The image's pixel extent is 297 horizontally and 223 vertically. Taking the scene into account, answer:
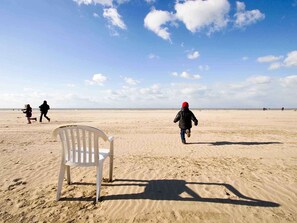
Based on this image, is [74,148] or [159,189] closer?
[74,148]

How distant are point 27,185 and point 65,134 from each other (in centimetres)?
222

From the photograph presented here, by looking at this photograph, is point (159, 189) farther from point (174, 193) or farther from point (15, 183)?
point (15, 183)

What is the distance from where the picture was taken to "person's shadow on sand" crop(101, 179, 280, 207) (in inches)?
166

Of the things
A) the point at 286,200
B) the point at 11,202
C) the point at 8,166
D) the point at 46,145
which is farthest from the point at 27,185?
the point at 286,200

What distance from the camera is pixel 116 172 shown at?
5.97 metres

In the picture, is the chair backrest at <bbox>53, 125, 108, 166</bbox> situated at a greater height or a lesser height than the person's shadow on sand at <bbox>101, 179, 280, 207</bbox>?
greater

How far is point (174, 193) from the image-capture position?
456 centimetres

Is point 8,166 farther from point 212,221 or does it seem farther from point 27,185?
point 212,221

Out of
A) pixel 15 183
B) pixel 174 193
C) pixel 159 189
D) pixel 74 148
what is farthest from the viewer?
pixel 15 183

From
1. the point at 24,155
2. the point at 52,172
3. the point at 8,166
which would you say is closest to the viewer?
the point at 52,172

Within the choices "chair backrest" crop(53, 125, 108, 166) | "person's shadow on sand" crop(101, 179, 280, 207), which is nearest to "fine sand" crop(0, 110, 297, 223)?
"person's shadow on sand" crop(101, 179, 280, 207)

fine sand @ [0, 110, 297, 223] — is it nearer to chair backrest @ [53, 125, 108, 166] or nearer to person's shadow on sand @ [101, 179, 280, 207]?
person's shadow on sand @ [101, 179, 280, 207]

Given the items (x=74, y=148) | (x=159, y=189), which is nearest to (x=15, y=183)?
(x=74, y=148)

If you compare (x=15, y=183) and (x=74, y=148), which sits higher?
(x=74, y=148)
